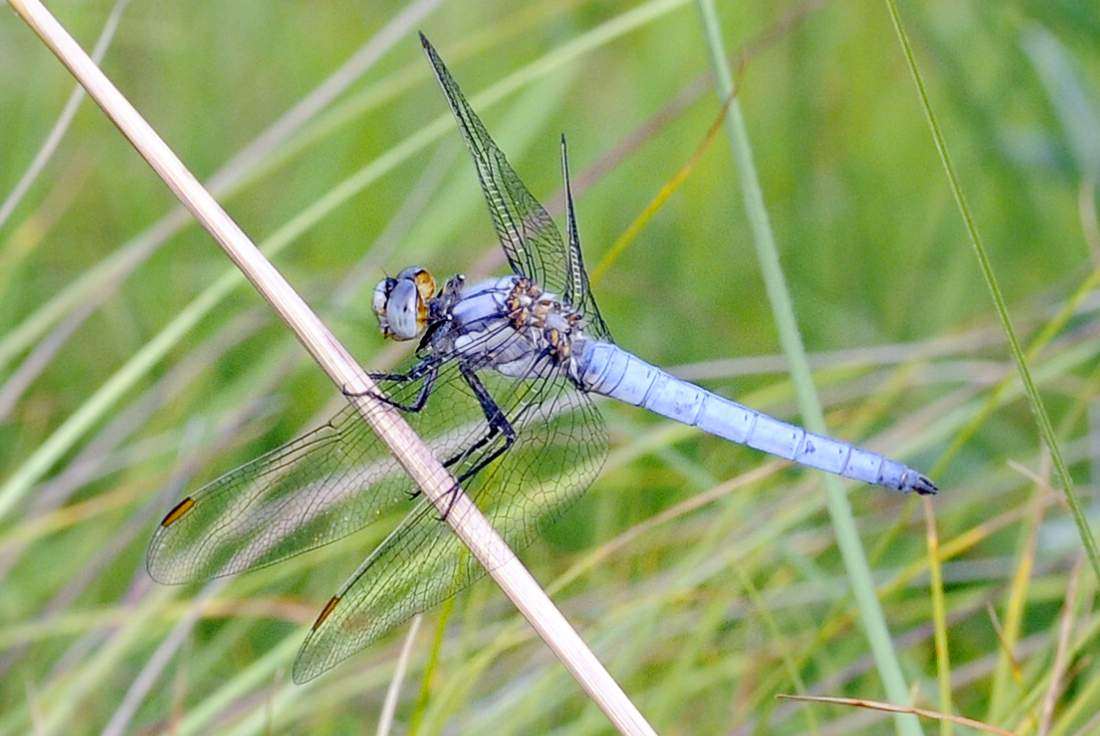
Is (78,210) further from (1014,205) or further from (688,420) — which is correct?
(1014,205)

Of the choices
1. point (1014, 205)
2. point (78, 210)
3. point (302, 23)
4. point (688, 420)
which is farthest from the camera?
point (302, 23)

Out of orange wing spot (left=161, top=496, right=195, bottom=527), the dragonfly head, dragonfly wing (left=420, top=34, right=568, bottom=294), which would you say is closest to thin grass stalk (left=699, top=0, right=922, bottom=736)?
dragonfly wing (left=420, top=34, right=568, bottom=294)

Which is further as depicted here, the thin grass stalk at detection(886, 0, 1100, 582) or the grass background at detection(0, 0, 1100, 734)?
the grass background at detection(0, 0, 1100, 734)

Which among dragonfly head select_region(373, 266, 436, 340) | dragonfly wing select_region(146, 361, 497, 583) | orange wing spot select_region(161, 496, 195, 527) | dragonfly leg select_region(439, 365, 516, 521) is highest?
dragonfly head select_region(373, 266, 436, 340)

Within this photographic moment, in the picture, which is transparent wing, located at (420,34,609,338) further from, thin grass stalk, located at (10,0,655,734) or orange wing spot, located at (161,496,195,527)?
orange wing spot, located at (161,496,195,527)

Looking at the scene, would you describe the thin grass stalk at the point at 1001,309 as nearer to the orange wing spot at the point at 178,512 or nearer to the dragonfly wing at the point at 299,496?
the dragonfly wing at the point at 299,496

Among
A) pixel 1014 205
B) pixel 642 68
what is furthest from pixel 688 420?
pixel 642 68

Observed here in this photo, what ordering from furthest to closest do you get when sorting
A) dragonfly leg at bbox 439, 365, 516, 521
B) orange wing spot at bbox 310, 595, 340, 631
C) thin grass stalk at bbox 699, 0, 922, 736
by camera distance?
dragonfly leg at bbox 439, 365, 516, 521
orange wing spot at bbox 310, 595, 340, 631
thin grass stalk at bbox 699, 0, 922, 736
